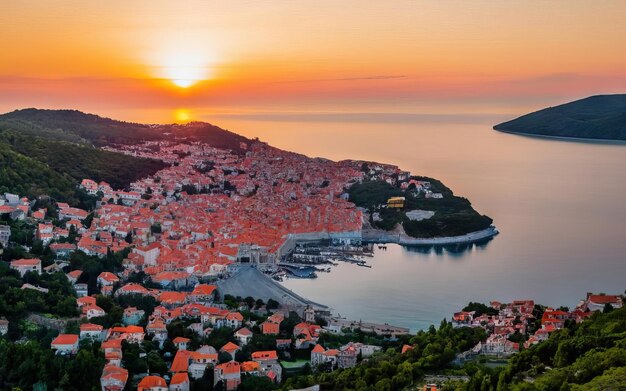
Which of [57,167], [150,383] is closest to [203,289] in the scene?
[150,383]

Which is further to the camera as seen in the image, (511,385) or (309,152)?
(309,152)

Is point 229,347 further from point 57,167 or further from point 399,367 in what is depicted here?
point 57,167

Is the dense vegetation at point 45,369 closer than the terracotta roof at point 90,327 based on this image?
Yes

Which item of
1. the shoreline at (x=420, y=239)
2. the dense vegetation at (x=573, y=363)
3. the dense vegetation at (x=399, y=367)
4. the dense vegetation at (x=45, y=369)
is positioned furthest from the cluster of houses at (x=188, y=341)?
the shoreline at (x=420, y=239)

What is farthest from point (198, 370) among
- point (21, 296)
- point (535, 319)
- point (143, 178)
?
point (143, 178)

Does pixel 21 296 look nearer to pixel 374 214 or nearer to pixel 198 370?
pixel 198 370

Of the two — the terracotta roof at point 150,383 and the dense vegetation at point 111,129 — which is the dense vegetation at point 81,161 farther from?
the terracotta roof at point 150,383

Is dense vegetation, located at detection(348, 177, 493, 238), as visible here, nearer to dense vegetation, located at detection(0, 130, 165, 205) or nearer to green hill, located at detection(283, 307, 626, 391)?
dense vegetation, located at detection(0, 130, 165, 205)
